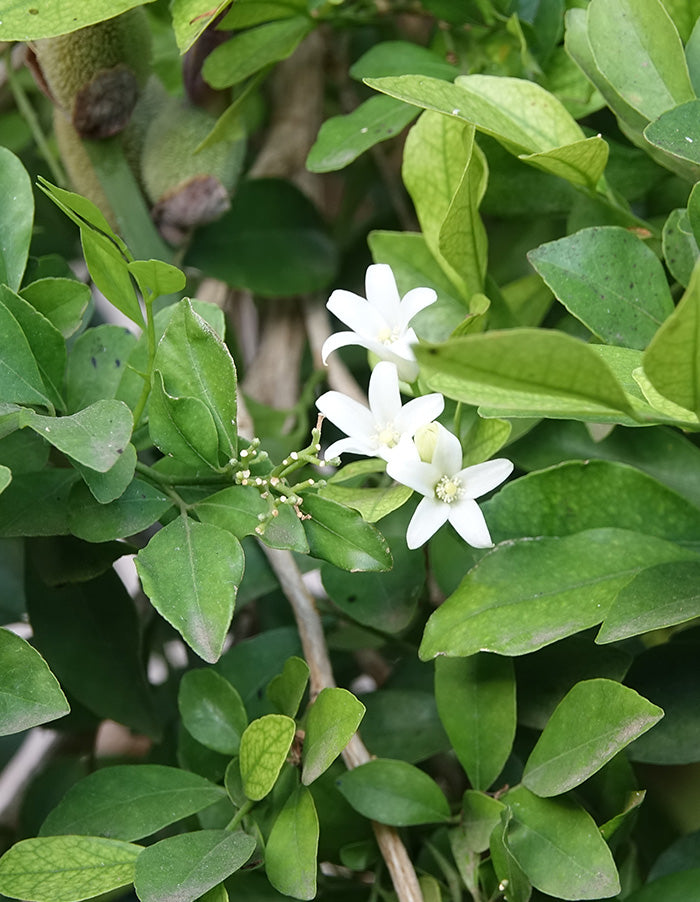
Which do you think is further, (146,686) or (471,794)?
(146,686)

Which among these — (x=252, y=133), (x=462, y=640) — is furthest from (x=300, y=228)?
(x=462, y=640)

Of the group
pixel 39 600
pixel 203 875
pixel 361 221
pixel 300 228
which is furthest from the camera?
pixel 361 221

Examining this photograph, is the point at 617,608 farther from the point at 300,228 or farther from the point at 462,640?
the point at 300,228

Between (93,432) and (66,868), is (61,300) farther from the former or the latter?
(66,868)

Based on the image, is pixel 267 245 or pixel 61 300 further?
pixel 267 245

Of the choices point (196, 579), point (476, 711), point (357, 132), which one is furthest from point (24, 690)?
point (357, 132)

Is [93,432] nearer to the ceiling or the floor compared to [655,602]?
nearer to the ceiling
